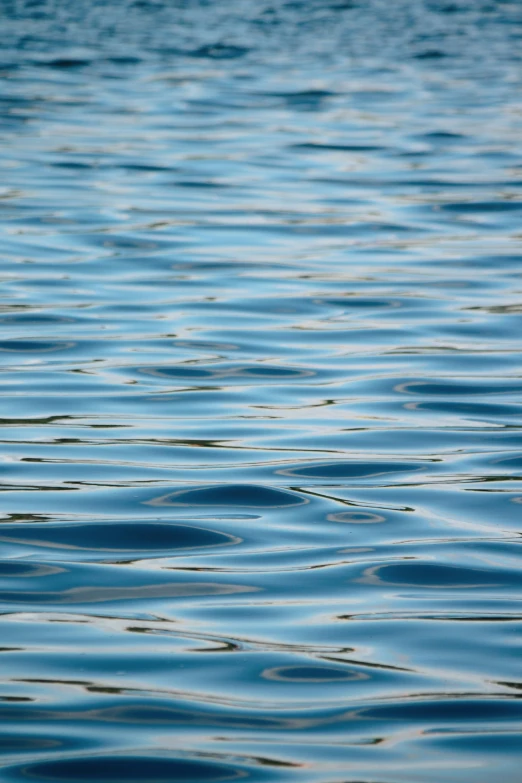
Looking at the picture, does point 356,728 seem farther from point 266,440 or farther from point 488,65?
point 488,65

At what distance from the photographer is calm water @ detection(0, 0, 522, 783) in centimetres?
234

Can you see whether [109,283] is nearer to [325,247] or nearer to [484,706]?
[325,247]

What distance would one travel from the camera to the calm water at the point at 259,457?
7.66 ft

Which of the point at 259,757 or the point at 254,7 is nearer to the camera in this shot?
the point at 259,757

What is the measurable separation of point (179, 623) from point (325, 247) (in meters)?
4.33

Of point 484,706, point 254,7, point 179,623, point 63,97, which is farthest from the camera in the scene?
point 254,7

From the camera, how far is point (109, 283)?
19.8ft

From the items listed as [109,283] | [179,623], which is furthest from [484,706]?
[109,283]

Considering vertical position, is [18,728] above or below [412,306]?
above

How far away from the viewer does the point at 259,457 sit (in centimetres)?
384

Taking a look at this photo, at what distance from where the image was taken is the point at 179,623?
8.89ft

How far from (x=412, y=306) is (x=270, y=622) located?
3.21 metres

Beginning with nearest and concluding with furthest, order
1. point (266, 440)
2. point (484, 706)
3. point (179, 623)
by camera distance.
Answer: point (484, 706) → point (179, 623) → point (266, 440)

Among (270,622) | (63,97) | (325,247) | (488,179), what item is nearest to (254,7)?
(63,97)
